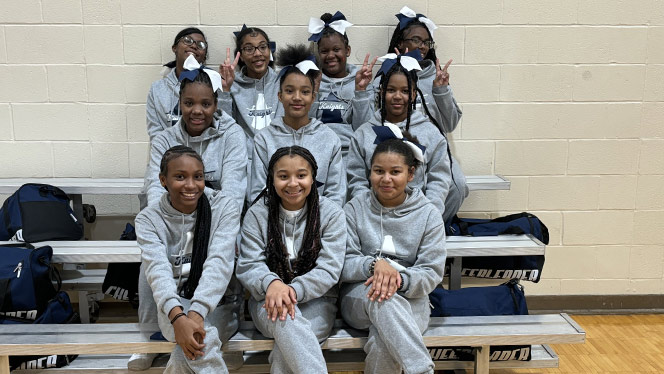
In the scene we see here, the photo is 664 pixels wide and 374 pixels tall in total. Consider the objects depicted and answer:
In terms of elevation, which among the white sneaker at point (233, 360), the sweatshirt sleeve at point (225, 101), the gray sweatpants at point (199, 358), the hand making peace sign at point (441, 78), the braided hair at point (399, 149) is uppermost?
the hand making peace sign at point (441, 78)

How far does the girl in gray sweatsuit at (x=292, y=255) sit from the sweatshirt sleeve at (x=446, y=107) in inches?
35.9

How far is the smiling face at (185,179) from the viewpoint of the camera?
8.04ft

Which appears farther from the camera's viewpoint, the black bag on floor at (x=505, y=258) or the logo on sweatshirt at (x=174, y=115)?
the logo on sweatshirt at (x=174, y=115)

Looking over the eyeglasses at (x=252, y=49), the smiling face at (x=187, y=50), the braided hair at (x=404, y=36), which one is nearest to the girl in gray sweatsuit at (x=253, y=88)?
the eyeglasses at (x=252, y=49)

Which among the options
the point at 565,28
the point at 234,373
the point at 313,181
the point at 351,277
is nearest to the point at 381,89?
the point at 313,181

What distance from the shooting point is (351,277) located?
8.34ft

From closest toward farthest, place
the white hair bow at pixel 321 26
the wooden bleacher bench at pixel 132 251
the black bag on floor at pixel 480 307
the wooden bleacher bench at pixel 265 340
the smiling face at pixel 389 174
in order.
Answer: the wooden bleacher bench at pixel 265 340, the smiling face at pixel 389 174, the black bag on floor at pixel 480 307, the wooden bleacher bench at pixel 132 251, the white hair bow at pixel 321 26

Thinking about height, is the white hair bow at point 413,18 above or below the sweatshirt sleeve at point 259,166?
above

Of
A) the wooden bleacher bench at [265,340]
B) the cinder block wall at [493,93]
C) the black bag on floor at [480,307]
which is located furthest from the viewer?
the cinder block wall at [493,93]

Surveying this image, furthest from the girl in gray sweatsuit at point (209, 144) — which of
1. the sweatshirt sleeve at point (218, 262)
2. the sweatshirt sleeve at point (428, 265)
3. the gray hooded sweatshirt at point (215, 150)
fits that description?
the sweatshirt sleeve at point (428, 265)

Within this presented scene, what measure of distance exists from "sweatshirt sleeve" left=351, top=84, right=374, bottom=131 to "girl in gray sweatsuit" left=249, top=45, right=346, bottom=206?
0.94 feet

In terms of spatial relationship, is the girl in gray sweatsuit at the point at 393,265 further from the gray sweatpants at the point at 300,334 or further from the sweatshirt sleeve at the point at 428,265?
the gray sweatpants at the point at 300,334

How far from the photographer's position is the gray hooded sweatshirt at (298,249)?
2465 mm

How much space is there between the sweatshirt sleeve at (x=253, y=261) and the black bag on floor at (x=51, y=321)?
0.80m
